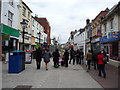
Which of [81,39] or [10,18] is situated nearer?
[10,18]

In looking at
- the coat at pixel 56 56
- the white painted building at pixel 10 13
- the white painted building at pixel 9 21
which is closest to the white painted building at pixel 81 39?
the white painted building at pixel 9 21

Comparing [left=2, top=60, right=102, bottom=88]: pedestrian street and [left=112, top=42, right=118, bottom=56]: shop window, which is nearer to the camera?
[left=2, top=60, right=102, bottom=88]: pedestrian street


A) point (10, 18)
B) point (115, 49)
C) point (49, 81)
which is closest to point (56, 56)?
point (49, 81)

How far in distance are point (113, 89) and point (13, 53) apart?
260 inches

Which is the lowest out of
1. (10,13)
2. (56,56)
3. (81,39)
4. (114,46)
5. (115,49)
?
(56,56)

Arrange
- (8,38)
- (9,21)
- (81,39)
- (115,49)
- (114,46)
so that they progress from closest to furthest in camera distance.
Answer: (115,49) < (114,46) < (8,38) < (9,21) < (81,39)

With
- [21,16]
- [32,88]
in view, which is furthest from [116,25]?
[21,16]

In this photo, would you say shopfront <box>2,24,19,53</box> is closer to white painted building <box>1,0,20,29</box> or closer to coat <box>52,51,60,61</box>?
white painted building <box>1,0,20,29</box>

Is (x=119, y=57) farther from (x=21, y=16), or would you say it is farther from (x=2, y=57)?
(x=21, y=16)

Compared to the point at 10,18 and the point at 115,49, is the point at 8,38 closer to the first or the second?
the point at 10,18

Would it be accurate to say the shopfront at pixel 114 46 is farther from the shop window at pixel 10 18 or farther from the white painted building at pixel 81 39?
the white painted building at pixel 81 39

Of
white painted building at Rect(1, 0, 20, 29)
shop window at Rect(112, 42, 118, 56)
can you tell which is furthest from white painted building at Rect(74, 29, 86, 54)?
white painted building at Rect(1, 0, 20, 29)

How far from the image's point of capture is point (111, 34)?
46.8 feet

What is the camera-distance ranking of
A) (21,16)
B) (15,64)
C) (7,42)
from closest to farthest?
(15,64) → (7,42) → (21,16)
